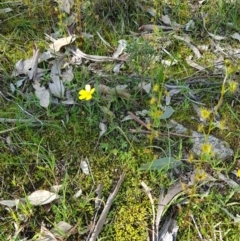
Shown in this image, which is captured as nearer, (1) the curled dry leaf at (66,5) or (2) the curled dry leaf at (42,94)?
(2) the curled dry leaf at (42,94)

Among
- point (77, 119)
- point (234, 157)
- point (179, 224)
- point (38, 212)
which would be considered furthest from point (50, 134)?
point (234, 157)

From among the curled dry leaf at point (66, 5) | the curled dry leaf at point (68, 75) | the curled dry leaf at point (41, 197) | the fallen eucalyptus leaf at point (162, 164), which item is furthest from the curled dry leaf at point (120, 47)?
the curled dry leaf at point (41, 197)

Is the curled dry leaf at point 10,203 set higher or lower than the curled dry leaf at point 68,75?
lower

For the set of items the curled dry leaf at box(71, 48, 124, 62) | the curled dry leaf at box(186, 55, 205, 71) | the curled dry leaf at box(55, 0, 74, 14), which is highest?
the curled dry leaf at box(55, 0, 74, 14)

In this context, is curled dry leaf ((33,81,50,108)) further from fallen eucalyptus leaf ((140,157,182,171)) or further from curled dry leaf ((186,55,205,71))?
curled dry leaf ((186,55,205,71))

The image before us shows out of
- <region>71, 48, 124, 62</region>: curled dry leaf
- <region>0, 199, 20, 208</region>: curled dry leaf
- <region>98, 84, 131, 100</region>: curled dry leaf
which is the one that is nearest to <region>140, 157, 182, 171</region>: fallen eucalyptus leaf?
<region>98, 84, 131, 100</region>: curled dry leaf

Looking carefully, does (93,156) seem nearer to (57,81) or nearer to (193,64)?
(57,81)

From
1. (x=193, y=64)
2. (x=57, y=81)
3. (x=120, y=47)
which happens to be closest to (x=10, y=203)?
(x=57, y=81)

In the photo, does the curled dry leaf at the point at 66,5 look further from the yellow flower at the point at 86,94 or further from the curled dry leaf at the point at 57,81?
the yellow flower at the point at 86,94

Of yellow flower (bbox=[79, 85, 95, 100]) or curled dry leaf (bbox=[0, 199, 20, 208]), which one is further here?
yellow flower (bbox=[79, 85, 95, 100])

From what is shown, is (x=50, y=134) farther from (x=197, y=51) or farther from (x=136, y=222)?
(x=197, y=51)
